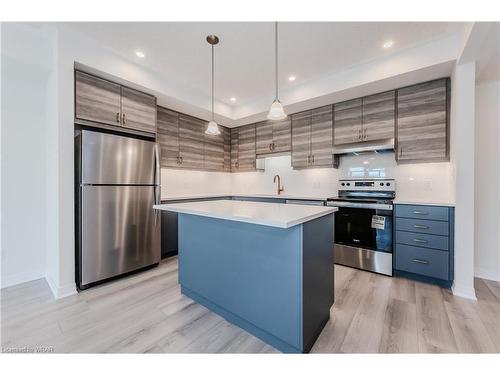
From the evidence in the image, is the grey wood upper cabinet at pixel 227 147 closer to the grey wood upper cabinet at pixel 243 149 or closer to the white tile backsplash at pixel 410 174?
the grey wood upper cabinet at pixel 243 149

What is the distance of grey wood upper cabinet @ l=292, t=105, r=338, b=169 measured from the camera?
348 centimetres

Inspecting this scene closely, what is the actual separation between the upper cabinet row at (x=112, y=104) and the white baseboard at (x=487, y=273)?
181 inches

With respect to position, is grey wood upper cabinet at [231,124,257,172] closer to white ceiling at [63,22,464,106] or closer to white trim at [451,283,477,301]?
white ceiling at [63,22,464,106]

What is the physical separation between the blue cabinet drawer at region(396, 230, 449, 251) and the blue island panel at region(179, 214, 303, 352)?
6.55 feet

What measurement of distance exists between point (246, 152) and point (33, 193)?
10.9 ft

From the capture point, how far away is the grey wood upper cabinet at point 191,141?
390cm

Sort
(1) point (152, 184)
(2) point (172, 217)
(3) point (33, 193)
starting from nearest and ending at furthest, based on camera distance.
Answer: (3) point (33, 193) → (1) point (152, 184) → (2) point (172, 217)

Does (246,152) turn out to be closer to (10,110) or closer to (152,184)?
(152,184)

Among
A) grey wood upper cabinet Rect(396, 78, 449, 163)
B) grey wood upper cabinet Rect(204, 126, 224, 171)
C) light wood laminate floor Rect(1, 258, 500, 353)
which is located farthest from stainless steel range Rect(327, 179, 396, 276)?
grey wood upper cabinet Rect(204, 126, 224, 171)

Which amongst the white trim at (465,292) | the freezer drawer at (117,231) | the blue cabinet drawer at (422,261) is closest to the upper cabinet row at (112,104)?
the freezer drawer at (117,231)

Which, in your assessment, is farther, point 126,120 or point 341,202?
point 341,202
